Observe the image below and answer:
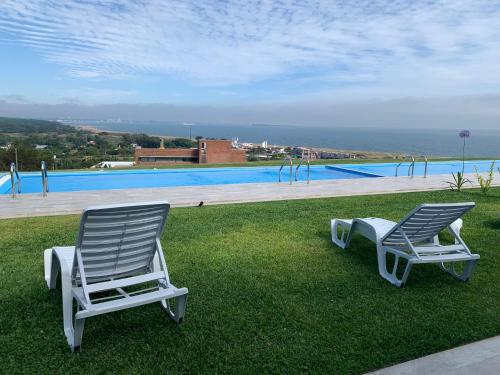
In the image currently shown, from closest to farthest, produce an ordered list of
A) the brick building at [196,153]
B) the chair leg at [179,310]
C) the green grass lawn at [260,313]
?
the green grass lawn at [260,313], the chair leg at [179,310], the brick building at [196,153]

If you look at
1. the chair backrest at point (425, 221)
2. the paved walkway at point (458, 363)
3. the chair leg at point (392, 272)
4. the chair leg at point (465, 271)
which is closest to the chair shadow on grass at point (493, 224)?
the chair leg at point (465, 271)

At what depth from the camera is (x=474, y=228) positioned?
21.7ft

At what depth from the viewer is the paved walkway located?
2668 millimetres

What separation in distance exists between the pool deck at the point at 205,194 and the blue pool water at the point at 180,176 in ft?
9.85

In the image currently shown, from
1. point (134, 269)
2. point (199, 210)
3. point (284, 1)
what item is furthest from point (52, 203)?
point (284, 1)

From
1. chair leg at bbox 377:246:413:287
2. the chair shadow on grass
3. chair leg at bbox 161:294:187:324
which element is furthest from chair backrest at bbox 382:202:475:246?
the chair shadow on grass

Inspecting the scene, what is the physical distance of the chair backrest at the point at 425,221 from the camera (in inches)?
161

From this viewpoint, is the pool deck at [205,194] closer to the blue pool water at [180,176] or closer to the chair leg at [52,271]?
the blue pool water at [180,176]

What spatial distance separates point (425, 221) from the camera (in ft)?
13.9

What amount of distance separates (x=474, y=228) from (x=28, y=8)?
14.5 m

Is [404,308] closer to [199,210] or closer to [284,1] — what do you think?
[199,210]

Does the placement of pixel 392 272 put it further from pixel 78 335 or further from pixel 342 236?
pixel 78 335

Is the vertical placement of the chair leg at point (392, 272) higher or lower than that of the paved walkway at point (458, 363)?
higher

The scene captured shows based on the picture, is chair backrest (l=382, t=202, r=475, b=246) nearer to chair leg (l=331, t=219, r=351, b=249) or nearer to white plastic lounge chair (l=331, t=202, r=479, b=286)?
white plastic lounge chair (l=331, t=202, r=479, b=286)
